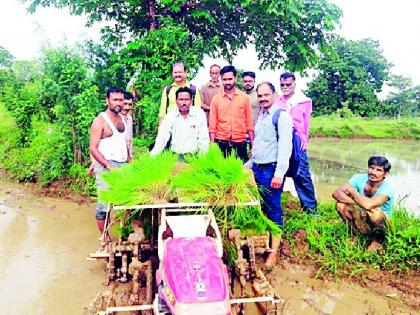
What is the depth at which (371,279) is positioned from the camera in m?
4.39

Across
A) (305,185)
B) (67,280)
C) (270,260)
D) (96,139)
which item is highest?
(96,139)

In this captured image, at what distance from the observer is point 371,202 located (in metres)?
4.45

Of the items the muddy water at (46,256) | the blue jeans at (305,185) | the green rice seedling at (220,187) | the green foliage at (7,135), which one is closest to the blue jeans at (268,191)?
the green rice seedling at (220,187)

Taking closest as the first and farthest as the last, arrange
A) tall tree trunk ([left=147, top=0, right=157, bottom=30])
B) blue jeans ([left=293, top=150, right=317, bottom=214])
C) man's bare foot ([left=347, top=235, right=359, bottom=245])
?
1. man's bare foot ([left=347, top=235, right=359, bottom=245])
2. blue jeans ([left=293, top=150, right=317, bottom=214])
3. tall tree trunk ([left=147, top=0, right=157, bottom=30])

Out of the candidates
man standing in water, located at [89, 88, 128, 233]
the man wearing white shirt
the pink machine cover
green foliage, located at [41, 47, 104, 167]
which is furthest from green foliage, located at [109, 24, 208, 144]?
the pink machine cover

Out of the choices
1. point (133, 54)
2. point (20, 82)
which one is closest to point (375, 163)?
point (133, 54)

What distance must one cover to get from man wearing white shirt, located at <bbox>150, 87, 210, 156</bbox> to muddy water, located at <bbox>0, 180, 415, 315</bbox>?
1.64 meters

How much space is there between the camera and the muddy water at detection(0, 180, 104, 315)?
404 cm

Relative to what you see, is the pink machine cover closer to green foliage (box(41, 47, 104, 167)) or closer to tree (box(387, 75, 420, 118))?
green foliage (box(41, 47, 104, 167))

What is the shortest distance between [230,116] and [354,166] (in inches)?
352

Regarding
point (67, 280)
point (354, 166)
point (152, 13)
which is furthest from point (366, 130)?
point (67, 280)

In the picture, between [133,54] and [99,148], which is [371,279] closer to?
[99,148]

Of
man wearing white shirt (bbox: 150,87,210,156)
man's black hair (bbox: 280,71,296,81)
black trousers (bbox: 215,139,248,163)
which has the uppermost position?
man's black hair (bbox: 280,71,296,81)

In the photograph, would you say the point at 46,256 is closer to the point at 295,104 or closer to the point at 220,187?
the point at 220,187
